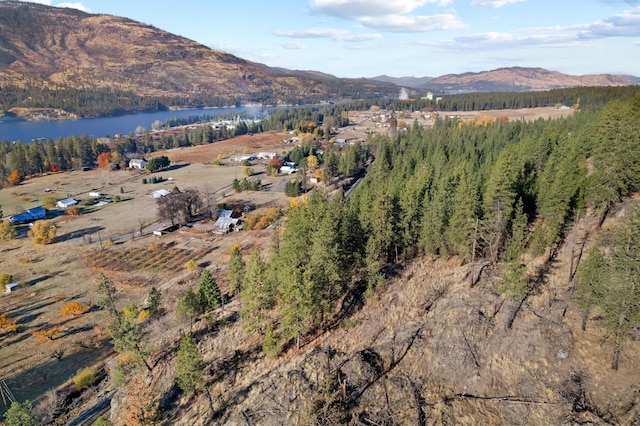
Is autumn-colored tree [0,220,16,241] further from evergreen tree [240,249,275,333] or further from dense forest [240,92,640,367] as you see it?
evergreen tree [240,249,275,333]

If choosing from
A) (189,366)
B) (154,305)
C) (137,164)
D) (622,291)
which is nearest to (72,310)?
(154,305)

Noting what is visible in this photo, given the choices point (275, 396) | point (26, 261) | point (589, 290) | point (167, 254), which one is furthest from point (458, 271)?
point (26, 261)

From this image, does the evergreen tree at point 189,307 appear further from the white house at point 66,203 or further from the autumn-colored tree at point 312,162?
the autumn-colored tree at point 312,162

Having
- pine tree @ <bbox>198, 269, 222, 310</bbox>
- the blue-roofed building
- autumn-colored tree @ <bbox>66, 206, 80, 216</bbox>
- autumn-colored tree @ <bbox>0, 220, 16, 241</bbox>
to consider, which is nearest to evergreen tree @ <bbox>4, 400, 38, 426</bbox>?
pine tree @ <bbox>198, 269, 222, 310</bbox>

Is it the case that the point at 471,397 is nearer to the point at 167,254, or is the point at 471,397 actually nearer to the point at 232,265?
the point at 232,265

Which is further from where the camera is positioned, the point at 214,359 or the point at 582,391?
the point at 214,359

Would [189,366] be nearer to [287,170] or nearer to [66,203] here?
[66,203]
